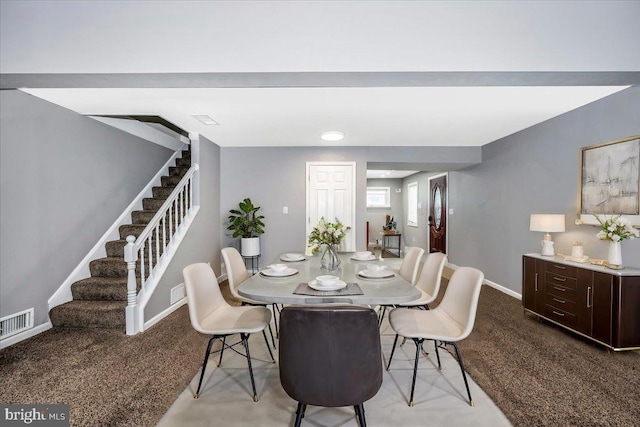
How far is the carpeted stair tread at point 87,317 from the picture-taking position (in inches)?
119

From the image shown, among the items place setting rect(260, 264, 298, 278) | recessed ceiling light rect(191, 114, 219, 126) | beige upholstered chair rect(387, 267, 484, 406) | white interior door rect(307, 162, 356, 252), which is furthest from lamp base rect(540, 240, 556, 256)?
recessed ceiling light rect(191, 114, 219, 126)

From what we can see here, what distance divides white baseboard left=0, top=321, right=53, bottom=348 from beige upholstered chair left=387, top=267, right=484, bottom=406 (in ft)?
10.8

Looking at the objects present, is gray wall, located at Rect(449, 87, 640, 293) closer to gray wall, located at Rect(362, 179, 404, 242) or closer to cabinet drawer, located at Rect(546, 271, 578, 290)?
cabinet drawer, located at Rect(546, 271, 578, 290)

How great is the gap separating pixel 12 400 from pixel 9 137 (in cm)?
219

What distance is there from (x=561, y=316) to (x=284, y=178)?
4.15m

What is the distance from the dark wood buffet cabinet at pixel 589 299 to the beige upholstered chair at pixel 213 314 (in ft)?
9.38

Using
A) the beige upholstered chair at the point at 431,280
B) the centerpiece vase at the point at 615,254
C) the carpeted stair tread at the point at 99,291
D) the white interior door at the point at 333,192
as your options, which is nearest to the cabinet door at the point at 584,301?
the centerpiece vase at the point at 615,254

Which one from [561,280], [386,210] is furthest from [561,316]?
[386,210]

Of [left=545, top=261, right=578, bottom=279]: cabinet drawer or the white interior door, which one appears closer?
[left=545, top=261, right=578, bottom=279]: cabinet drawer

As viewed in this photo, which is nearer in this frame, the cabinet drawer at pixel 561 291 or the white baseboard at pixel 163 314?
the cabinet drawer at pixel 561 291

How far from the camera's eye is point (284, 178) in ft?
17.3

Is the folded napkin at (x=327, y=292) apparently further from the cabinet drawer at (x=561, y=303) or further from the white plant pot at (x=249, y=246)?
the white plant pot at (x=249, y=246)

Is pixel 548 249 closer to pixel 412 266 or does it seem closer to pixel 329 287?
pixel 412 266

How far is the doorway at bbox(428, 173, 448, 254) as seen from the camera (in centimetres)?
675
